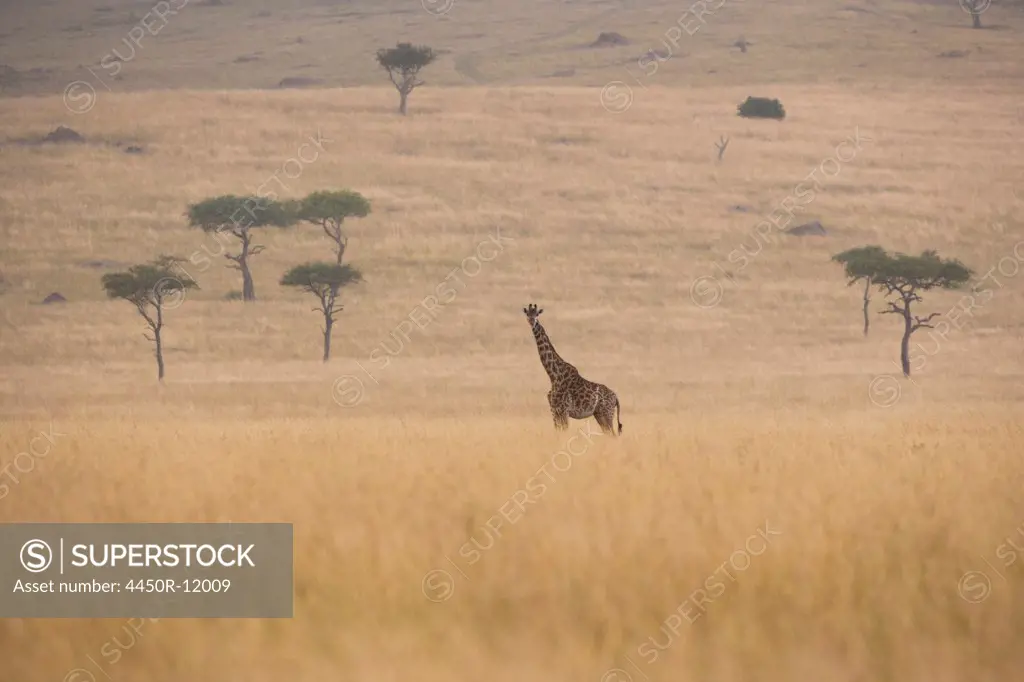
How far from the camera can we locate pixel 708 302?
71.8 m

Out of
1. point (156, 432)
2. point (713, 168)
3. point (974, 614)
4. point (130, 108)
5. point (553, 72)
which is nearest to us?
point (974, 614)

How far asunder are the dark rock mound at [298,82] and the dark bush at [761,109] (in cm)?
4548

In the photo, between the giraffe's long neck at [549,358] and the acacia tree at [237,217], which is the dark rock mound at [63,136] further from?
the giraffe's long neck at [549,358]

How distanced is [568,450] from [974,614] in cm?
710

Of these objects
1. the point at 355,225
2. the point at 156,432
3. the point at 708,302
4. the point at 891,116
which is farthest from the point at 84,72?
the point at 156,432

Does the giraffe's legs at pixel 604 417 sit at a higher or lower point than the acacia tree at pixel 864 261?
higher

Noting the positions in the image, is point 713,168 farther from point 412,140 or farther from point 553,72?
point 553,72

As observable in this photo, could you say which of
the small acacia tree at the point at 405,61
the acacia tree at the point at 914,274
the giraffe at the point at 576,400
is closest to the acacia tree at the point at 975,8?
the small acacia tree at the point at 405,61

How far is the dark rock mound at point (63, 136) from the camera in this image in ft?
332

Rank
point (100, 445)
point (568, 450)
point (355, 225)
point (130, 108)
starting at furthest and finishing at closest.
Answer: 1. point (130, 108)
2. point (355, 225)
3. point (100, 445)
4. point (568, 450)

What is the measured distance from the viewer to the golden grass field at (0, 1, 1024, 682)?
8531mm

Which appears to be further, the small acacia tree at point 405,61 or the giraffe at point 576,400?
the small acacia tree at point 405,61

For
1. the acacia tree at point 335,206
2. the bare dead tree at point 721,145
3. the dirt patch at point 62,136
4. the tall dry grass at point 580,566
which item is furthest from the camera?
the bare dead tree at point 721,145

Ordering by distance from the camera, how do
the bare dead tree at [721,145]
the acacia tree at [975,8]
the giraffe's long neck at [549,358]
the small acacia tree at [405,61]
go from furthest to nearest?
1. the acacia tree at [975,8]
2. the small acacia tree at [405,61]
3. the bare dead tree at [721,145]
4. the giraffe's long neck at [549,358]
